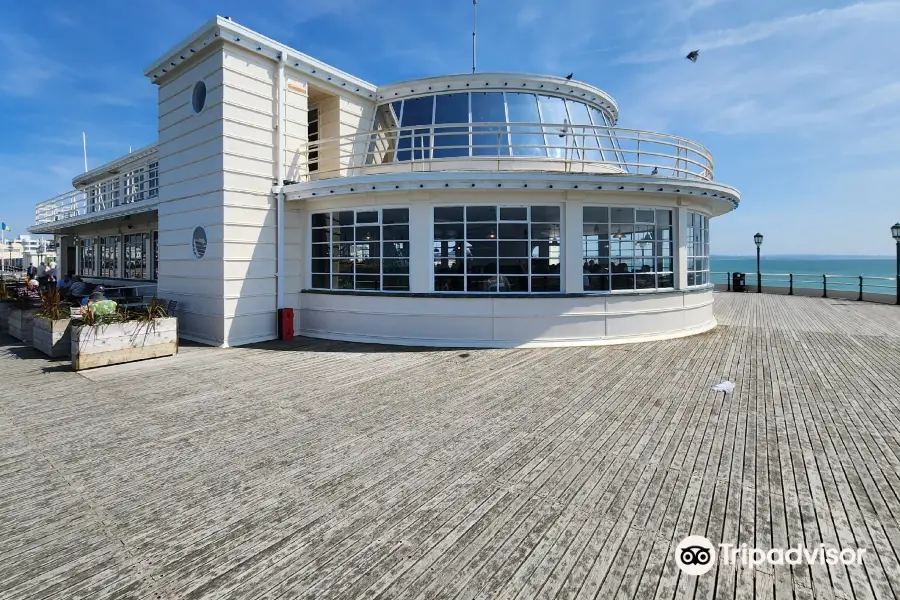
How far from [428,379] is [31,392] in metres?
5.78

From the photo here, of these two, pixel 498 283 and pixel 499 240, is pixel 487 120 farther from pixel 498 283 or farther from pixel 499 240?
pixel 498 283

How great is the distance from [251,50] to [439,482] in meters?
10.6

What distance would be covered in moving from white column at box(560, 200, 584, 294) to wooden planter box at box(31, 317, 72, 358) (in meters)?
10.3

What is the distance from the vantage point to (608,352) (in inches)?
361

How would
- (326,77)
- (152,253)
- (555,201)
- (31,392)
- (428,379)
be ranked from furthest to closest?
1. (152,253)
2. (326,77)
3. (555,201)
4. (428,379)
5. (31,392)

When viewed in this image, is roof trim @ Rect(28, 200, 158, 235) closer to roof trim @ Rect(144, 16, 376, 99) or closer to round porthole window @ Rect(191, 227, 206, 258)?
roof trim @ Rect(144, 16, 376, 99)

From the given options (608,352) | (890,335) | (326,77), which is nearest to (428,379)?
(608,352)

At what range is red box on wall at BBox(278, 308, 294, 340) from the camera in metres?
10.8

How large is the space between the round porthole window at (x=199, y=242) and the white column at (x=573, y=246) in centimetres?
836

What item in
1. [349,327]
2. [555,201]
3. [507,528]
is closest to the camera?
[507,528]

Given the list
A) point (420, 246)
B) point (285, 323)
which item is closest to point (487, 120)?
point (420, 246)

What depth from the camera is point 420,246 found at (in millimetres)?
9969

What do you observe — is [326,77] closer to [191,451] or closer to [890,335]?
[191,451]

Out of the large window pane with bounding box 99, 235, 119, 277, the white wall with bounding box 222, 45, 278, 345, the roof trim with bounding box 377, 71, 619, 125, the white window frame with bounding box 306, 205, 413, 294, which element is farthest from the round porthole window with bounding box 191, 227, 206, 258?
the large window pane with bounding box 99, 235, 119, 277
